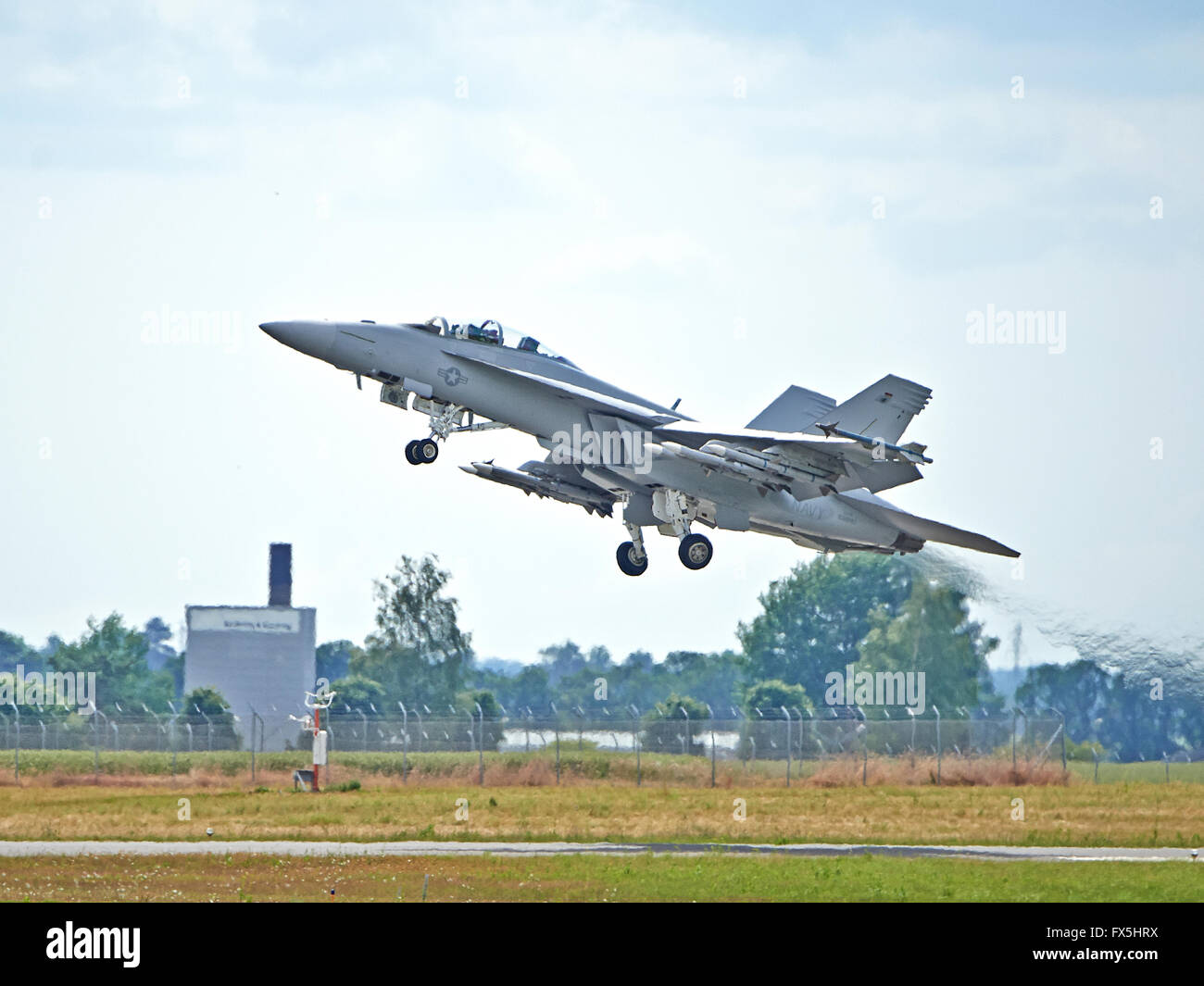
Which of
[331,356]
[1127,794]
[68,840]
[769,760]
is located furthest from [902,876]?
[769,760]

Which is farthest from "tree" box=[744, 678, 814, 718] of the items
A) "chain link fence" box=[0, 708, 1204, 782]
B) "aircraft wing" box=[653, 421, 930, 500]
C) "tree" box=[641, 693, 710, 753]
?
"aircraft wing" box=[653, 421, 930, 500]

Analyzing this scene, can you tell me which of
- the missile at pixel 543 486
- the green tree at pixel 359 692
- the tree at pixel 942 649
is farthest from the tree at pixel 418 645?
the missile at pixel 543 486

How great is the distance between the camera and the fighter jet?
82.0ft

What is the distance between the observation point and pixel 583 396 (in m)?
26.1

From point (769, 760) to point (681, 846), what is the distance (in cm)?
1518

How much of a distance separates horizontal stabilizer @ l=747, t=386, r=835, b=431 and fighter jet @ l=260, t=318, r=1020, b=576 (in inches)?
0.9

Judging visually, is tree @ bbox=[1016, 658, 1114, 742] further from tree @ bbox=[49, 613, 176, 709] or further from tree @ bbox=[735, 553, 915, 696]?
tree @ bbox=[49, 613, 176, 709]

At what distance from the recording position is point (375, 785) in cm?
3800

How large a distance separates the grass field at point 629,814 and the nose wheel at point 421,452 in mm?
6527

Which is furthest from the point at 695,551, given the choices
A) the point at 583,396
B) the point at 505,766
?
the point at 505,766

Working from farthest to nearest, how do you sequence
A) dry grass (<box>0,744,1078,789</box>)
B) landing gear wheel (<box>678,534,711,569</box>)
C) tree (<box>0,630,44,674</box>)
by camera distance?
tree (<box>0,630,44,674</box>) < dry grass (<box>0,744,1078,789</box>) < landing gear wheel (<box>678,534,711,569</box>)

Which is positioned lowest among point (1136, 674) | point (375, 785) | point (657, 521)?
point (375, 785)

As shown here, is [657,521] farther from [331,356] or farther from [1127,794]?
[1127,794]

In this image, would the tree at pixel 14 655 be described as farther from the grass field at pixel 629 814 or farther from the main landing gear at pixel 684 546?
the main landing gear at pixel 684 546
